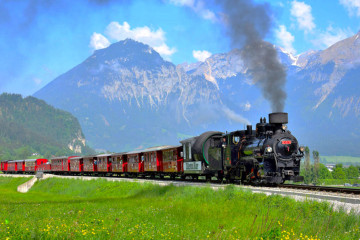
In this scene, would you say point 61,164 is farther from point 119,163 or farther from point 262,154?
point 262,154

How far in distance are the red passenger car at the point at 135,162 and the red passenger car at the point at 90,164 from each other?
1550cm

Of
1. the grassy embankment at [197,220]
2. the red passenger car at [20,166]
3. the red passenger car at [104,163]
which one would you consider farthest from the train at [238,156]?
the red passenger car at [20,166]

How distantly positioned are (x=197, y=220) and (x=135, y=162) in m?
44.7

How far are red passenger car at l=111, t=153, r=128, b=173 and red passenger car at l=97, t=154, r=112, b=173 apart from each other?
1416mm

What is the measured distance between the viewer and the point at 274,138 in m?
30.0

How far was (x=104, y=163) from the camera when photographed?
76438mm

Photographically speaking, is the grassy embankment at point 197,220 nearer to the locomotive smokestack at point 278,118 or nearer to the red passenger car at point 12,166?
the locomotive smokestack at point 278,118

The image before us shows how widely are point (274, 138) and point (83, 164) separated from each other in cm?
6410

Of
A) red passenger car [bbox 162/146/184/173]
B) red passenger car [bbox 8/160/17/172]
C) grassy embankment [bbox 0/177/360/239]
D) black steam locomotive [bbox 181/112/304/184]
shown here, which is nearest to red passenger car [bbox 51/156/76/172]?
red passenger car [bbox 8/160/17/172]

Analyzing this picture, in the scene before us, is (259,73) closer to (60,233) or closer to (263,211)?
(263,211)

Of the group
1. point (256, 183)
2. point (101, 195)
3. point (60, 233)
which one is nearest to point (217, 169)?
point (256, 183)

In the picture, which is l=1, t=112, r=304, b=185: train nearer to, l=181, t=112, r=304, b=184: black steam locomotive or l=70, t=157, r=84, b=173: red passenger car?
l=181, t=112, r=304, b=184: black steam locomotive

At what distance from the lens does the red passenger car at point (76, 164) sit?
8881 centimetres

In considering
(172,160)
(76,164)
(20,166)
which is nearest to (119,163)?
(172,160)
